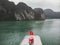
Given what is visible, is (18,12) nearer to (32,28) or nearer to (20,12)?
(20,12)

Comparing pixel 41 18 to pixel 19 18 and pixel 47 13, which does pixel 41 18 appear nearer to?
pixel 47 13

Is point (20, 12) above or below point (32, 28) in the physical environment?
above

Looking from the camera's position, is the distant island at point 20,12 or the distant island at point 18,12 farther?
the distant island at point 18,12

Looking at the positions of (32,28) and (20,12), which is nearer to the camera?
(20,12)

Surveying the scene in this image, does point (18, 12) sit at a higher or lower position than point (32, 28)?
higher

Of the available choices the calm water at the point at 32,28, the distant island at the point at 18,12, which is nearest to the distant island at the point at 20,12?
the distant island at the point at 18,12

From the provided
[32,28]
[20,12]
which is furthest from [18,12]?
[32,28]

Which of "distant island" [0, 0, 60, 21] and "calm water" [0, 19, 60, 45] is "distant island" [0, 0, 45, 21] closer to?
"distant island" [0, 0, 60, 21]

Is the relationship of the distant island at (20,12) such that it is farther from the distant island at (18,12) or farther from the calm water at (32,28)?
the calm water at (32,28)

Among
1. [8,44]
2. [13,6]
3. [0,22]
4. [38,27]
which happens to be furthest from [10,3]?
[8,44]
